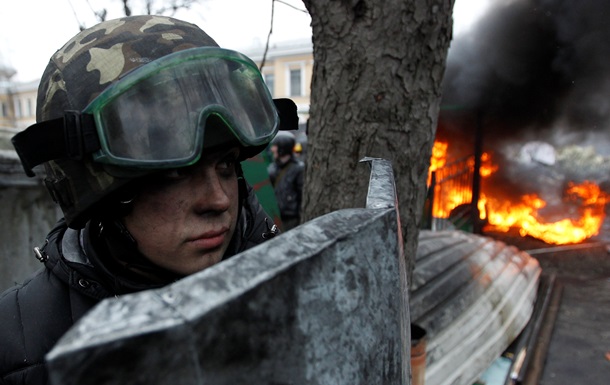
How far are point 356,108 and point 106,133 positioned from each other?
3.73 feet

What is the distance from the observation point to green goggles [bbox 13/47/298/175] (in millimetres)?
1193

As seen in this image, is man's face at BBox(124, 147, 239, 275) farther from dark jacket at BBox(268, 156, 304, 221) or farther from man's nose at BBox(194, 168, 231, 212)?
dark jacket at BBox(268, 156, 304, 221)

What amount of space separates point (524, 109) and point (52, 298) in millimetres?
12005

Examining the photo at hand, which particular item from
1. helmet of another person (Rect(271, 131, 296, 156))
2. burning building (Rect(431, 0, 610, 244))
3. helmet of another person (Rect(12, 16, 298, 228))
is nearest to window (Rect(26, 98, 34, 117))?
burning building (Rect(431, 0, 610, 244))

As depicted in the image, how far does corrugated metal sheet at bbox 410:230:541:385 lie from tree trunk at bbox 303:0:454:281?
1505 mm

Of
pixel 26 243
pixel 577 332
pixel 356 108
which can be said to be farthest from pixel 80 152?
pixel 577 332

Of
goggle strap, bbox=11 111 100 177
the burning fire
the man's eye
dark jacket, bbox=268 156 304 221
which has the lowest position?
the burning fire

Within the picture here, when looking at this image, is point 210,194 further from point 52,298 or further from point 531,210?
point 531,210

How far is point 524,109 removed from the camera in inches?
435

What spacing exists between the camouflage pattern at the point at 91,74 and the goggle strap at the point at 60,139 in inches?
3.0

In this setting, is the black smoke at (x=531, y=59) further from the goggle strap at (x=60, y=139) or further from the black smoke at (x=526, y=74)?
the goggle strap at (x=60, y=139)

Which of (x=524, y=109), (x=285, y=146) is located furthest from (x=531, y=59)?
(x=285, y=146)

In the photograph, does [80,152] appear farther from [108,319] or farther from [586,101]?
[586,101]

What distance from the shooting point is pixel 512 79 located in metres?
10.0
